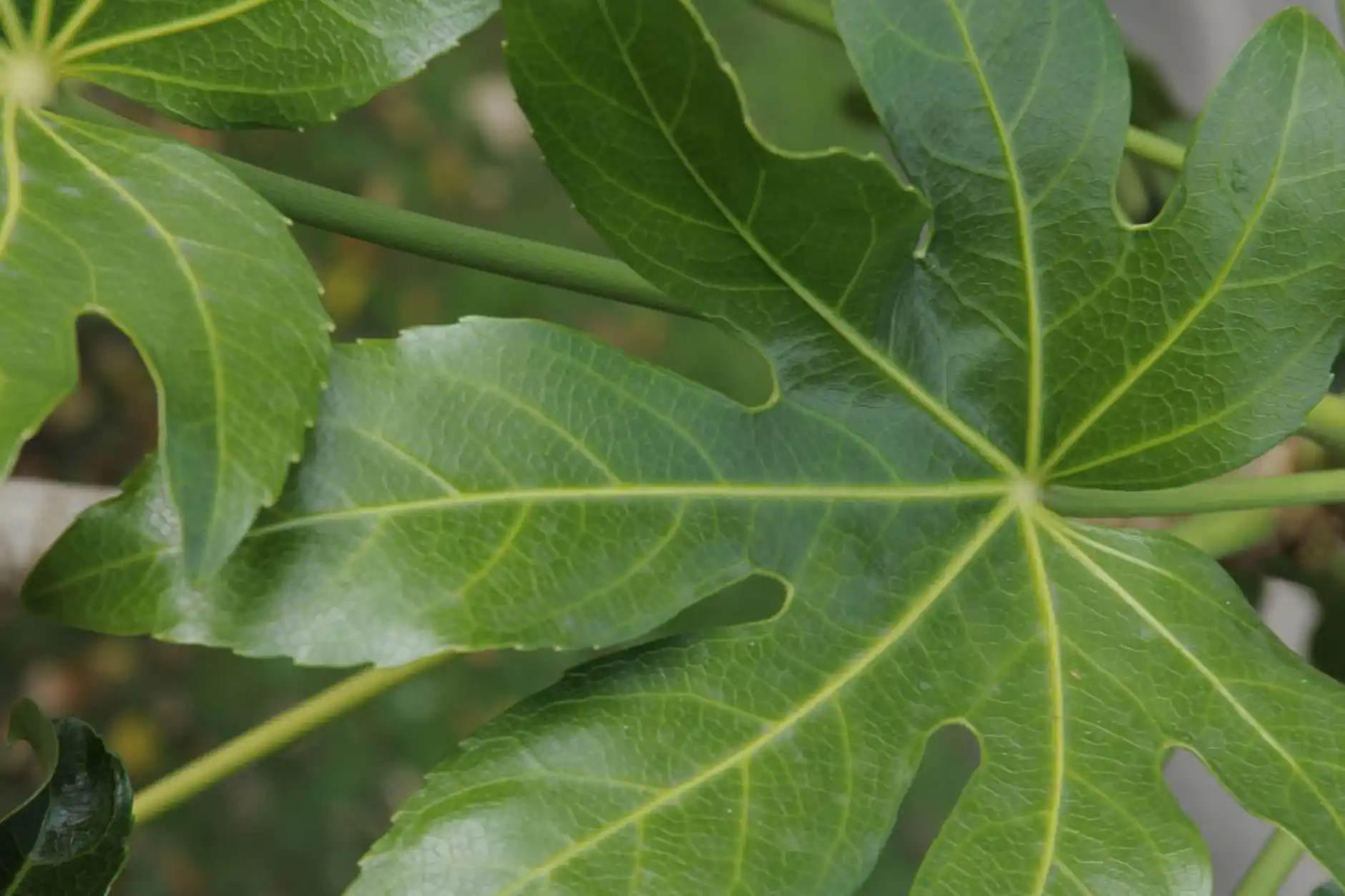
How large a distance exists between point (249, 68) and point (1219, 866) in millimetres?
1316

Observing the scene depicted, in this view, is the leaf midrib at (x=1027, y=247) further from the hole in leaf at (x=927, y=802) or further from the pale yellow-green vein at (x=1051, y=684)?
the hole in leaf at (x=927, y=802)

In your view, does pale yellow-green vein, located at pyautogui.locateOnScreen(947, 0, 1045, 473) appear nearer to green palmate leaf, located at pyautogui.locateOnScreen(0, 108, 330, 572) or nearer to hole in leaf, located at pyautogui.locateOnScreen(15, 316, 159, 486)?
green palmate leaf, located at pyautogui.locateOnScreen(0, 108, 330, 572)

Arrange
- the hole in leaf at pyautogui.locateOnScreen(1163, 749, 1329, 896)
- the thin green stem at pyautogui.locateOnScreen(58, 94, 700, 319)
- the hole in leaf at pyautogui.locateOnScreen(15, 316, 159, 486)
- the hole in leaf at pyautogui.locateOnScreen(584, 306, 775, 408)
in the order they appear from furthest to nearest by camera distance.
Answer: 1. the hole in leaf at pyautogui.locateOnScreen(584, 306, 775, 408)
2. the hole in leaf at pyautogui.locateOnScreen(15, 316, 159, 486)
3. the hole in leaf at pyautogui.locateOnScreen(1163, 749, 1329, 896)
4. the thin green stem at pyautogui.locateOnScreen(58, 94, 700, 319)

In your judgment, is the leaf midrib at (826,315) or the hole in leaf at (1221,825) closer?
the leaf midrib at (826,315)

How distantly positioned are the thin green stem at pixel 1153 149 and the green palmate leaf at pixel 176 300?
44 centimetres

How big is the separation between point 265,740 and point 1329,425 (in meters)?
0.54

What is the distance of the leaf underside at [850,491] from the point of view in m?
0.43

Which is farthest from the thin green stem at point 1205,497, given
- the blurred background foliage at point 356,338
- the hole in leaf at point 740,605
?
the hole in leaf at point 740,605

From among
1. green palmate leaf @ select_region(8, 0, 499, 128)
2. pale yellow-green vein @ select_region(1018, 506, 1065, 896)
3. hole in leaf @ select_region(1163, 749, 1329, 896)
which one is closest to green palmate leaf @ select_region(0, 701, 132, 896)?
green palmate leaf @ select_region(8, 0, 499, 128)

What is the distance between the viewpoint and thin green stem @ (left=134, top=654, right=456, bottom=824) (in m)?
0.50

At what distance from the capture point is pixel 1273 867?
2.12 ft

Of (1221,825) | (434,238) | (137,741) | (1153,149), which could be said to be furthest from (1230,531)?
(137,741)

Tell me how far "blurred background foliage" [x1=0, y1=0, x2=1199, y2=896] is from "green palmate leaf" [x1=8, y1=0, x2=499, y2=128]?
0.90 m

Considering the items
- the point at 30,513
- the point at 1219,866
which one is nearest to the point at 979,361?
the point at 30,513
